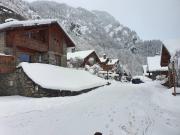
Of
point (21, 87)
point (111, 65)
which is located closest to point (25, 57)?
point (21, 87)

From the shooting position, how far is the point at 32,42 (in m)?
26.8

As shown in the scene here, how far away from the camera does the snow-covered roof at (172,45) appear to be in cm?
2206

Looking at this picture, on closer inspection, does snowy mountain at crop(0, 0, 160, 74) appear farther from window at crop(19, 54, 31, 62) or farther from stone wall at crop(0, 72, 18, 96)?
stone wall at crop(0, 72, 18, 96)

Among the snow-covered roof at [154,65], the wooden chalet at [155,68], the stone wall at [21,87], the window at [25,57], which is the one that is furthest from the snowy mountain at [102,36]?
the stone wall at [21,87]

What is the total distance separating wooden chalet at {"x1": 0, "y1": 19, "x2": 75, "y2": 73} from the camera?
23.3m

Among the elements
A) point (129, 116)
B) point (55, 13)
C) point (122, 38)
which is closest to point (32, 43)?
point (129, 116)

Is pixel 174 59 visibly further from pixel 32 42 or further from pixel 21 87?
pixel 32 42

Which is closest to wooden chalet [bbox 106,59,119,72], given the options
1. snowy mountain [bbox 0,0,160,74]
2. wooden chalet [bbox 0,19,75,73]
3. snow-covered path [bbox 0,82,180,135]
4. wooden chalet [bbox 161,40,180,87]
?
snowy mountain [bbox 0,0,160,74]

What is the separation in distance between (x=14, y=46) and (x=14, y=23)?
229 cm

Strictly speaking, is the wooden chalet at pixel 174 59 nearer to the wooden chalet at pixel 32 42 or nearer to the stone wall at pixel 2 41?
the wooden chalet at pixel 32 42

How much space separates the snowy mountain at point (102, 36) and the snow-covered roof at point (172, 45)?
2257 inches

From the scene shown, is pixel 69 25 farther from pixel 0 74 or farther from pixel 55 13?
pixel 0 74

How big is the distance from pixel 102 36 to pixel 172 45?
326 ft

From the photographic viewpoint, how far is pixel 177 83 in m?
23.2
